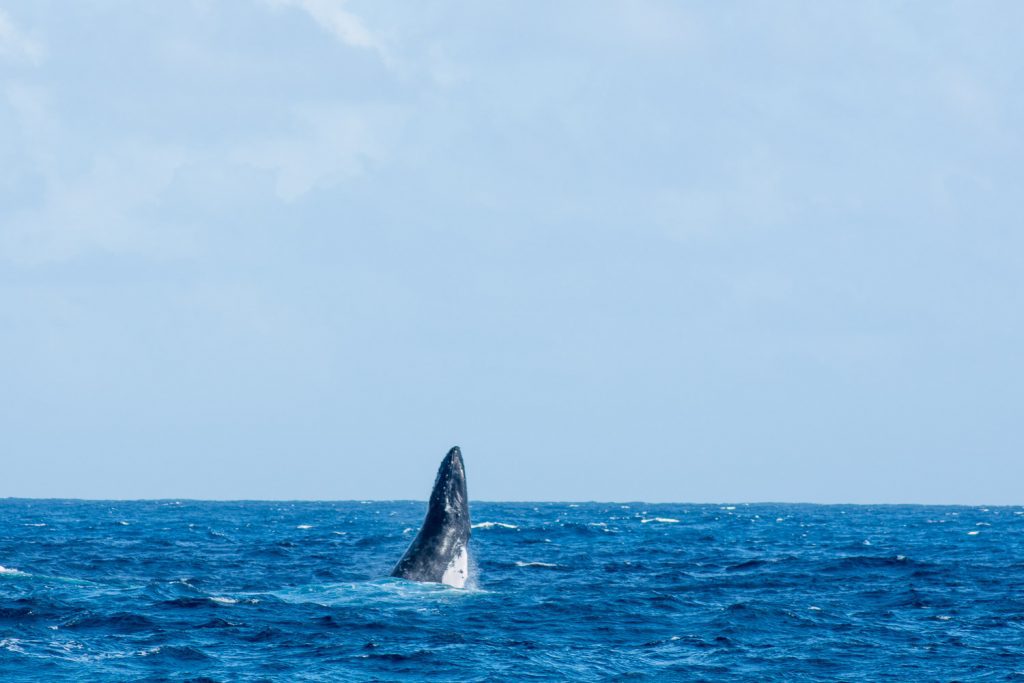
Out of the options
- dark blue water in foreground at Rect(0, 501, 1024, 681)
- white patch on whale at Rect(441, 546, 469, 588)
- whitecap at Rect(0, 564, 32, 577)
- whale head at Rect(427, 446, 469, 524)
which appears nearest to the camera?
dark blue water in foreground at Rect(0, 501, 1024, 681)

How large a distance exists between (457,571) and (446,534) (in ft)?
3.01

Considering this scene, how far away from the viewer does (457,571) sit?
27703 mm

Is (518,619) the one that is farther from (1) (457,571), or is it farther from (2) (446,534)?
(2) (446,534)

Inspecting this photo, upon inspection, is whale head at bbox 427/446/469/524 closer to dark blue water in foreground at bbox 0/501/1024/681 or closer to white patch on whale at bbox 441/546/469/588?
white patch on whale at bbox 441/546/469/588

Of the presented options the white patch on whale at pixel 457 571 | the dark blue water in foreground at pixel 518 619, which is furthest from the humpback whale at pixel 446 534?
the dark blue water in foreground at pixel 518 619

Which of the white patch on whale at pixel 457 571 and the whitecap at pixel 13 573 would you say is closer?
the white patch on whale at pixel 457 571

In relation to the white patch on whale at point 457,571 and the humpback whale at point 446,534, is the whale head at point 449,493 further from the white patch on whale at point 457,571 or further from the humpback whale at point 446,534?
the white patch on whale at point 457,571

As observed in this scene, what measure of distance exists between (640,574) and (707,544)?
1968 centimetres

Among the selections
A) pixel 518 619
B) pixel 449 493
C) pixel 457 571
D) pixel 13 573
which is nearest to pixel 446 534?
pixel 457 571

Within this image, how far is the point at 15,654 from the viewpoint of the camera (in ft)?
62.3

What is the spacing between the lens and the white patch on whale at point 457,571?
90.3ft

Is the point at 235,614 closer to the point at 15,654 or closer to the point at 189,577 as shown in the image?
the point at 15,654

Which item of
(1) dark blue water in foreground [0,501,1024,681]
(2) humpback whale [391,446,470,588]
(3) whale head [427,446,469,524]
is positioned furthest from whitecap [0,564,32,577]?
(3) whale head [427,446,469,524]

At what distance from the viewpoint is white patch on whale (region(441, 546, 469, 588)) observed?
27.5 metres
